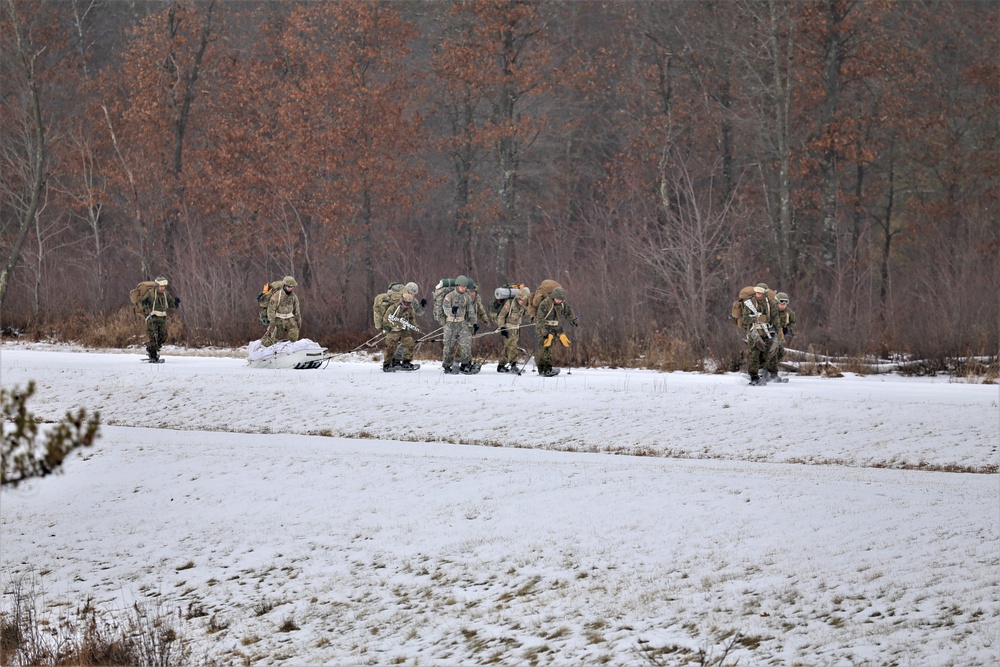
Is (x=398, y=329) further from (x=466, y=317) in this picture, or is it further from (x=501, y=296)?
→ (x=501, y=296)

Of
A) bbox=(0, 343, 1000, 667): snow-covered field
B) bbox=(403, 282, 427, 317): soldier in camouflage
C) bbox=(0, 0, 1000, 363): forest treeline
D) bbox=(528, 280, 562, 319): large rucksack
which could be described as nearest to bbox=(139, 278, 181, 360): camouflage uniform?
bbox=(0, 343, 1000, 667): snow-covered field

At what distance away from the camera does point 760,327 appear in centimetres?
1930

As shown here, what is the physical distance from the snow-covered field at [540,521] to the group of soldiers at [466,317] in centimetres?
95

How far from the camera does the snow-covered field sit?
33.6 feet

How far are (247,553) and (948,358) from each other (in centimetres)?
1379

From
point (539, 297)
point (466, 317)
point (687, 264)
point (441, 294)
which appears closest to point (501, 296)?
point (539, 297)

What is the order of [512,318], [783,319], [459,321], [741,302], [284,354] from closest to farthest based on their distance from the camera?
[741,302]
[783,319]
[512,318]
[459,321]
[284,354]

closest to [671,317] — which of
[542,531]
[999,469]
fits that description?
[999,469]

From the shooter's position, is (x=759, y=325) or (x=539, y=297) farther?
(x=539, y=297)

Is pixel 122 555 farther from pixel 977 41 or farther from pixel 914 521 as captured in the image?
pixel 977 41

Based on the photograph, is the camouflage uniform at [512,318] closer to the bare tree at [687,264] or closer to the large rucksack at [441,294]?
the large rucksack at [441,294]

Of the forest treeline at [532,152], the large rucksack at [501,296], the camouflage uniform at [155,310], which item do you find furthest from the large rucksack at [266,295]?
the forest treeline at [532,152]

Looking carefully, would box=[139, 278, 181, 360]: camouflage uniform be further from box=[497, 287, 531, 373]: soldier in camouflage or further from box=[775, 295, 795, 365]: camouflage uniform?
box=[775, 295, 795, 365]: camouflage uniform

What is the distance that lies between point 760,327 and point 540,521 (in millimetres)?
7585
